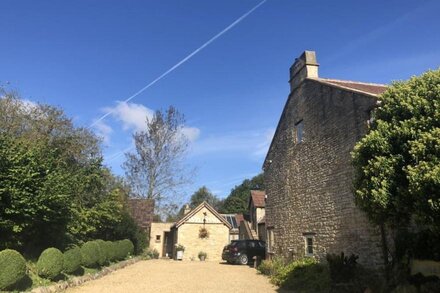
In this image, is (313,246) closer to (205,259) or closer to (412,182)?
(412,182)

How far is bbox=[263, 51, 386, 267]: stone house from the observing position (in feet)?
44.4

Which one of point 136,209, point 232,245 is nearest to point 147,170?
point 136,209

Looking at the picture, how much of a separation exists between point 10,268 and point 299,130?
13136 millimetres

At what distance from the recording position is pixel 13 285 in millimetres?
10633

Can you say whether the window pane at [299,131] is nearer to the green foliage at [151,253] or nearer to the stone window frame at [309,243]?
the stone window frame at [309,243]

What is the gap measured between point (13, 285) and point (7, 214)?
2453mm

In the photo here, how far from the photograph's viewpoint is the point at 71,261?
1449 cm

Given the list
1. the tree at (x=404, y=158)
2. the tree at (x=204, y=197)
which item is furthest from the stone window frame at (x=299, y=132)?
the tree at (x=204, y=197)

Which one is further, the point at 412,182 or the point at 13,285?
the point at 13,285

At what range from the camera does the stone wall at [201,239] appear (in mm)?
35406

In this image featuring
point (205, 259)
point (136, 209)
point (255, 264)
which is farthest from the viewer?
point (136, 209)

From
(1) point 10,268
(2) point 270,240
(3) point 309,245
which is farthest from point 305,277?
(1) point 10,268

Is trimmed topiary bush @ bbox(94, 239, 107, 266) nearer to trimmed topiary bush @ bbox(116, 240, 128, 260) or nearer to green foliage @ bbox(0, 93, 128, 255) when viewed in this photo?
green foliage @ bbox(0, 93, 128, 255)

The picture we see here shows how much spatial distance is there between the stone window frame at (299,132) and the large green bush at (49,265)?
37.0 feet
